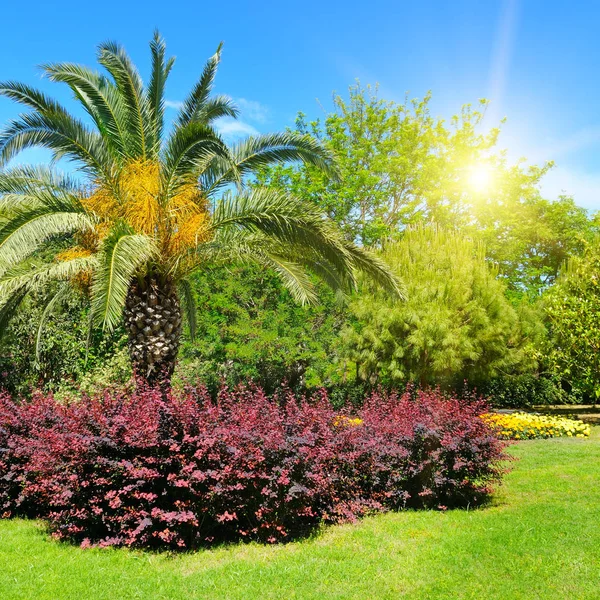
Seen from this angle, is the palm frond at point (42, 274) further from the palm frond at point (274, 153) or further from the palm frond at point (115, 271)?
the palm frond at point (274, 153)

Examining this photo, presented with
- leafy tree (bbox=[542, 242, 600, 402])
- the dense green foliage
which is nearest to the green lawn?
the dense green foliage

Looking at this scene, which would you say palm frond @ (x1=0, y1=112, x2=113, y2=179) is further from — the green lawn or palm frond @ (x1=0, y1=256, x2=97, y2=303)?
the green lawn

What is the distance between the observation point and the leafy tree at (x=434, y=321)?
56.3ft

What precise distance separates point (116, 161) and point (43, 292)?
5.96 metres

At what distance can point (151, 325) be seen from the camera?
417 inches

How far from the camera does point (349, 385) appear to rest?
19.7m

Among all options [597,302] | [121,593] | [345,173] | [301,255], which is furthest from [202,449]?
[345,173]

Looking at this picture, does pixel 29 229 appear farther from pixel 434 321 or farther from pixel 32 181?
pixel 434 321

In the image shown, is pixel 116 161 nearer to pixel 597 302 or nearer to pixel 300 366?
pixel 300 366

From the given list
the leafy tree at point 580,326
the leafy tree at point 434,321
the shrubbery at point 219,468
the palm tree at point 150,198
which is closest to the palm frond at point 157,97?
the palm tree at point 150,198

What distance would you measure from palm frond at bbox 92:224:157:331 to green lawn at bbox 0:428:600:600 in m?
2.87

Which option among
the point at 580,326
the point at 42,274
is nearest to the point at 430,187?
the point at 580,326

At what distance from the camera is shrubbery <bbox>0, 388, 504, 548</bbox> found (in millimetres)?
6508

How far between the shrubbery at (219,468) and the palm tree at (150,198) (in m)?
2.79
